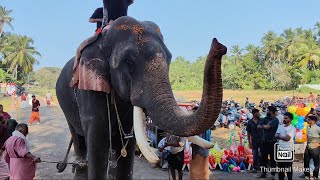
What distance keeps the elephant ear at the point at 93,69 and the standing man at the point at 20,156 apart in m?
2.02

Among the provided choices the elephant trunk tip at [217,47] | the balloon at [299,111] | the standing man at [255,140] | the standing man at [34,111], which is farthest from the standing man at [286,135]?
the standing man at [34,111]

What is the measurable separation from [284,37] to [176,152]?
64.3m

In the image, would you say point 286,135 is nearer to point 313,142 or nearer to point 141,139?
point 313,142

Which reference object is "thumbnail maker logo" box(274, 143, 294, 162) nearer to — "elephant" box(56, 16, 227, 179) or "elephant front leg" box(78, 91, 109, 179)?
"elephant" box(56, 16, 227, 179)

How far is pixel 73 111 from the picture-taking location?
467 centimetres

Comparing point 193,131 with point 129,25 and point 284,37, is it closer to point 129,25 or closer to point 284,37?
point 129,25

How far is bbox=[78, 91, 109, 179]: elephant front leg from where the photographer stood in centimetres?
367

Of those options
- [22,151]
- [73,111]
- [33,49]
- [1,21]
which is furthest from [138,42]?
[33,49]

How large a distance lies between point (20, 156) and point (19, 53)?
59.7m

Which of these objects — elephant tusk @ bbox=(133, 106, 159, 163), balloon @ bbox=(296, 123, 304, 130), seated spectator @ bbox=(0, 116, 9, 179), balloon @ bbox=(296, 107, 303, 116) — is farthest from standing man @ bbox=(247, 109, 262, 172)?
balloon @ bbox=(296, 107, 303, 116)

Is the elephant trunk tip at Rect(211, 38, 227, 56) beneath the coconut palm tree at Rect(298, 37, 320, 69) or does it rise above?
beneath

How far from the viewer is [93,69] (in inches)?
141

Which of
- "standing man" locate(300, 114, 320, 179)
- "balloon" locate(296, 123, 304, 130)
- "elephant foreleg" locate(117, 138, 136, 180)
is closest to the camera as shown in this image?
"elephant foreleg" locate(117, 138, 136, 180)

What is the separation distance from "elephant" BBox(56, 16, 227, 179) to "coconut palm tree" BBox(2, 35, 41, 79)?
2266 inches
